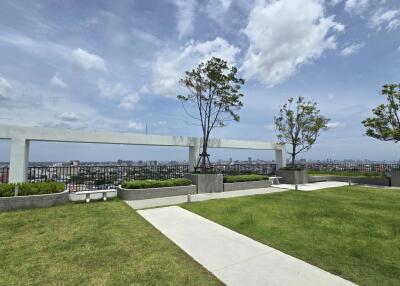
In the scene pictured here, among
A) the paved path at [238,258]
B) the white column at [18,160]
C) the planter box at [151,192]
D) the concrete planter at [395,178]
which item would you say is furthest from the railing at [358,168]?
the white column at [18,160]

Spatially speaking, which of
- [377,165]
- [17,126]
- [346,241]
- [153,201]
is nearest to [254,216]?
[346,241]

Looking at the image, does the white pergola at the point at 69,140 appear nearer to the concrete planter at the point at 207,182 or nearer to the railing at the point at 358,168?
the concrete planter at the point at 207,182

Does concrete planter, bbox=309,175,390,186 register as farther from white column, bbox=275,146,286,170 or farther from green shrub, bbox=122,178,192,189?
green shrub, bbox=122,178,192,189

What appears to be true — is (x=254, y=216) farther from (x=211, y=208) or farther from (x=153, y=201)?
(x=153, y=201)

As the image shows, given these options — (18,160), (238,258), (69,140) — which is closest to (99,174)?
(69,140)

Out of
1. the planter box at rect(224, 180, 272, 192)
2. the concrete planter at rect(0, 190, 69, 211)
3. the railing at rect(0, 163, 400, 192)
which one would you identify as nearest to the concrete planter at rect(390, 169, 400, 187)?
the planter box at rect(224, 180, 272, 192)

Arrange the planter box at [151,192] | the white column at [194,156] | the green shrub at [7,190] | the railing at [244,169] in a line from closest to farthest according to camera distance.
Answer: the green shrub at [7,190], the planter box at [151,192], the white column at [194,156], the railing at [244,169]

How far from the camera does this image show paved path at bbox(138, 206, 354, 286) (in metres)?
2.95

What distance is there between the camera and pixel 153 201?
8125mm

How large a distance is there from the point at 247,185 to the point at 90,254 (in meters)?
8.87

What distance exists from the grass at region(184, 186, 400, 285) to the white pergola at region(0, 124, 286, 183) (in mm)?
4328

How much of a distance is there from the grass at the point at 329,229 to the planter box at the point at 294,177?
5653mm

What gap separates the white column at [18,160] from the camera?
8117mm

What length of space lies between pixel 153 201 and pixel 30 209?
140 inches
